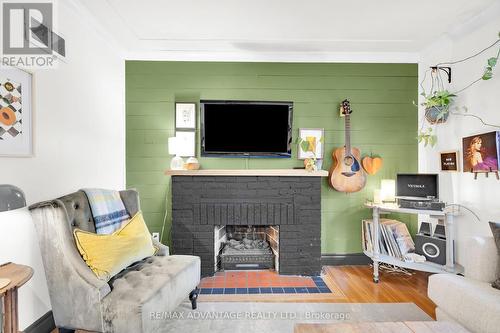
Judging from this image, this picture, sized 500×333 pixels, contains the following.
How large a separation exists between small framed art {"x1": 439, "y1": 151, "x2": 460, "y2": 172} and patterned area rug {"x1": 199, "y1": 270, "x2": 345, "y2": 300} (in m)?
1.64

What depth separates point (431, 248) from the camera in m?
2.67

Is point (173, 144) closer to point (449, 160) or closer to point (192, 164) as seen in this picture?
point (192, 164)

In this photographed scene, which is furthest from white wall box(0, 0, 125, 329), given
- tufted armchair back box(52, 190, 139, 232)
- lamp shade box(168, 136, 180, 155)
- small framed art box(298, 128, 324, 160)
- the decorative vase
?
the decorative vase

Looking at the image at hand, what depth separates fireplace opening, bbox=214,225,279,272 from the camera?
9.87 ft

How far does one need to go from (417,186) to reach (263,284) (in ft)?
6.13

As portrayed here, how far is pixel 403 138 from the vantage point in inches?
129

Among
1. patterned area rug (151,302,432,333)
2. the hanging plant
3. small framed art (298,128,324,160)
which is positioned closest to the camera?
patterned area rug (151,302,432,333)

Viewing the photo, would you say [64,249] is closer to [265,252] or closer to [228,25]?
[265,252]

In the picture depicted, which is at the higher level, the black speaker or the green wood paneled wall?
the green wood paneled wall

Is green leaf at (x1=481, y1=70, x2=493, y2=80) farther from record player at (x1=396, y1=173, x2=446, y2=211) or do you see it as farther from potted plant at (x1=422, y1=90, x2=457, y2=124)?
record player at (x1=396, y1=173, x2=446, y2=211)

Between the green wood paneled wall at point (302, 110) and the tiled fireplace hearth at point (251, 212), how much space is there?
35 centimetres

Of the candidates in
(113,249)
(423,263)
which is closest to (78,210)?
(113,249)

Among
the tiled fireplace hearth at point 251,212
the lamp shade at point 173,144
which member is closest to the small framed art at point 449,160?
the tiled fireplace hearth at point 251,212

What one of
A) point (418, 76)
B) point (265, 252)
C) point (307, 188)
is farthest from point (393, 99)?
point (265, 252)
